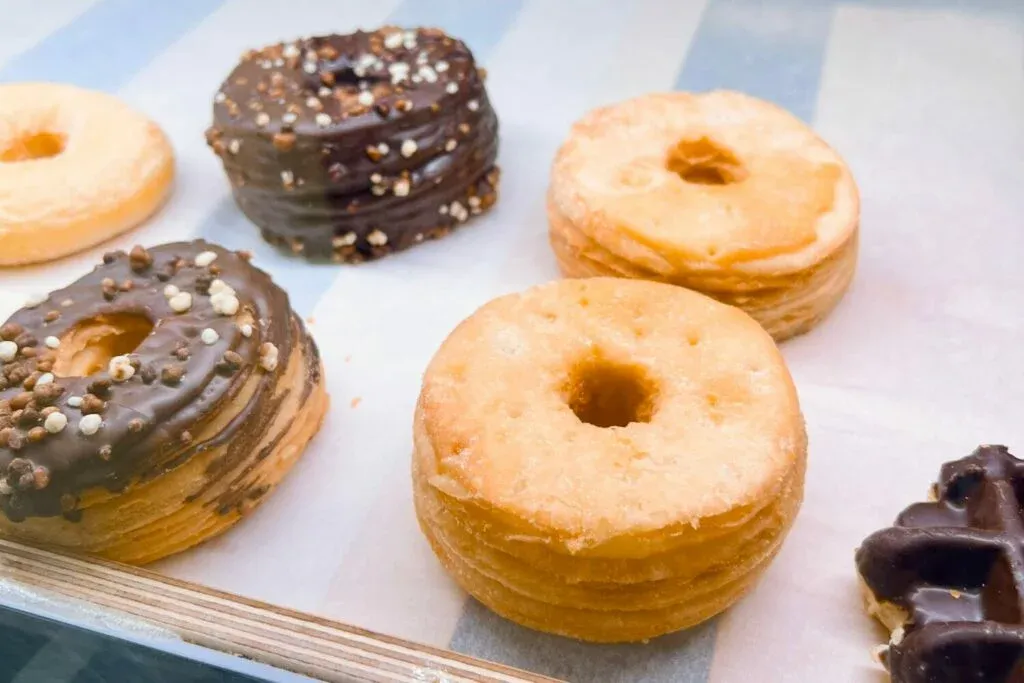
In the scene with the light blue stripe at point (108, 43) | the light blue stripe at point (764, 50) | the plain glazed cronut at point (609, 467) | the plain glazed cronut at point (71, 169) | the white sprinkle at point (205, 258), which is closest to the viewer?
the plain glazed cronut at point (609, 467)

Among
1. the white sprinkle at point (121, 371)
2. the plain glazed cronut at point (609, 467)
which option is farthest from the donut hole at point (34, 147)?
the plain glazed cronut at point (609, 467)

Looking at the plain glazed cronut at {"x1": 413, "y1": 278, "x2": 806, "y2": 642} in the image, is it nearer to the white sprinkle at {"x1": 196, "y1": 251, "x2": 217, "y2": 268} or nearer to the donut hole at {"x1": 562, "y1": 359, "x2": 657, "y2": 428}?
the donut hole at {"x1": 562, "y1": 359, "x2": 657, "y2": 428}

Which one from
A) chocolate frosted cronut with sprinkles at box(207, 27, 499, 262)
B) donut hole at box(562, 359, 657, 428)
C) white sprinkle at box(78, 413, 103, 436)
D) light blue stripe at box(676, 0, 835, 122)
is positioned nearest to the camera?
white sprinkle at box(78, 413, 103, 436)

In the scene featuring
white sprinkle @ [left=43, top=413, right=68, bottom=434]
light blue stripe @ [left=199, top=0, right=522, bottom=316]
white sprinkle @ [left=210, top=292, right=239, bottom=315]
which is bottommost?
light blue stripe @ [left=199, top=0, right=522, bottom=316]

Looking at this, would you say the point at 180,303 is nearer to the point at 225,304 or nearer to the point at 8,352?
the point at 225,304

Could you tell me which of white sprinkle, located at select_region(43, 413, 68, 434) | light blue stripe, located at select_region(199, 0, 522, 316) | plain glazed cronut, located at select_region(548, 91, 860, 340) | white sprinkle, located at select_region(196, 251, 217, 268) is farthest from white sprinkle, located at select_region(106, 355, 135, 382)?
plain glazed cronut, located at select_region(548, 91, 860, 340)

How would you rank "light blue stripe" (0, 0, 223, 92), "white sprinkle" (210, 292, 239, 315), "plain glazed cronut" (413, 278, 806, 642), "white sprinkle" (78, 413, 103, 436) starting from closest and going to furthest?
"plain glazed cronut" (413, 278, 806, 642) → "white sprinkle" (78, 413, 103, 436) → "white sprinkle" (210, 292, 239, 315) → "light blue stripe" (0, 0, 223, 92)

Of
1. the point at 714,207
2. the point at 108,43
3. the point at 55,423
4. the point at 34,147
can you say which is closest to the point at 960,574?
the point at 714,207

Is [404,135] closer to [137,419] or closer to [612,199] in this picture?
[612,199]

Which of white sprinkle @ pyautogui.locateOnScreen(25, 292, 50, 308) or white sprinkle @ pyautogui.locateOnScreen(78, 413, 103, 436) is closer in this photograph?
white sprinkle @ pyautogui.locateOnScreen(78, 413, 103, 436)

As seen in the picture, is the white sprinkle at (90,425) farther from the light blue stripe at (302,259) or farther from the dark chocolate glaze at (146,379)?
the light blue stripe at (302,259)
